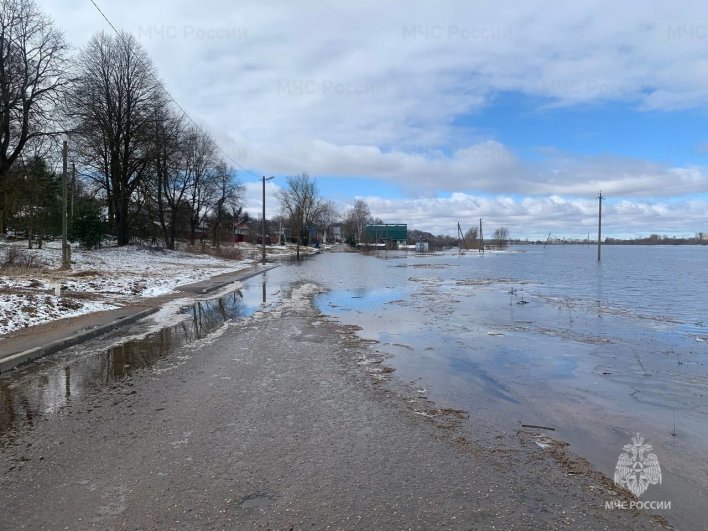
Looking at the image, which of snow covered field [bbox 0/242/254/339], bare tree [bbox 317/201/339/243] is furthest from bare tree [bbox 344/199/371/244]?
snow covered field [bbox 0/242/254/339]

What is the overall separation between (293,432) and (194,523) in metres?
1.81

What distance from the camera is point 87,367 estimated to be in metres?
8.05

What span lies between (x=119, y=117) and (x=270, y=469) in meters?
42.1

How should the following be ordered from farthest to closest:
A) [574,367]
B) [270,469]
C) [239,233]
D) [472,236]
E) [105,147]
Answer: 1. [472,236]
2. [239,233]
3. [105,147]
4. [574,367]
5. [270,469]

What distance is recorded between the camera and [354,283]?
26.3 m

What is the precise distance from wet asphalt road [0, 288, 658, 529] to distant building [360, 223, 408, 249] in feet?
365

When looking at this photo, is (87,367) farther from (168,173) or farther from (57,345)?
(168,173)

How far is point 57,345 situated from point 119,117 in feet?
117

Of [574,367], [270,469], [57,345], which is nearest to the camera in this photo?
[270,469]

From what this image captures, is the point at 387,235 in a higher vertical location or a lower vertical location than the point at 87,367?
higher

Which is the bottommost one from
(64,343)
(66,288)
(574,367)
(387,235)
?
(574,367)

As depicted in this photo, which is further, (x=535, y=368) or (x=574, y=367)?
(x=574, y=367)

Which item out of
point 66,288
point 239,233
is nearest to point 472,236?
point 239,233

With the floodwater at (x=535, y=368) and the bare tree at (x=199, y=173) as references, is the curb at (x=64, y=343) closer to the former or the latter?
the floodwater at (x=535, y=368)
